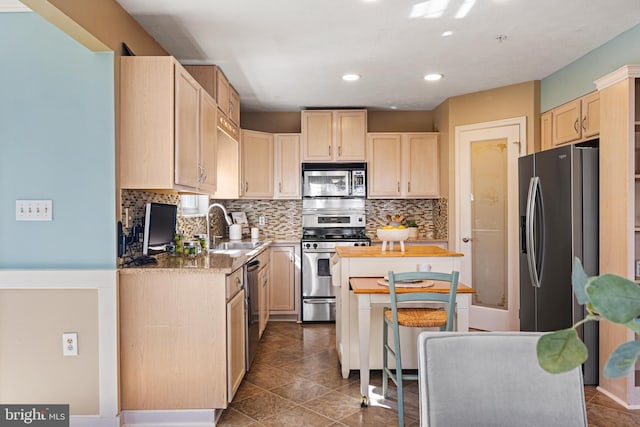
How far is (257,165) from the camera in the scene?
522 centimetres

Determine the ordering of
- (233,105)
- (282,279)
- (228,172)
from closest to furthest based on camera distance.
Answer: (233,105) → (228,172) → (282,279)

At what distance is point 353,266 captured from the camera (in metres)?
3.24

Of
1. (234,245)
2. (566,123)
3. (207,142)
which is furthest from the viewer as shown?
(234,245)

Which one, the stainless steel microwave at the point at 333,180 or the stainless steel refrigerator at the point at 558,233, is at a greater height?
the stainless steel microwave at the point at 333,180

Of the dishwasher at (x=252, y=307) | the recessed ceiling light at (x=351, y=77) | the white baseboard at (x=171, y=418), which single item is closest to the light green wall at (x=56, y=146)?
the white baseboard at (x=171, y=418)

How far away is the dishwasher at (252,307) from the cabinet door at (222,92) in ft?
4.71

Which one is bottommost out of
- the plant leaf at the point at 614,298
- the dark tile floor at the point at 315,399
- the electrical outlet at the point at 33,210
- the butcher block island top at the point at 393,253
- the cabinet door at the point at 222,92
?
the dark tile floor at the point at 315,399

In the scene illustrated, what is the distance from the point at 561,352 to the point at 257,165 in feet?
16.1

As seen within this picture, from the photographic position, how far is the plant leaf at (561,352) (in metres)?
0.46

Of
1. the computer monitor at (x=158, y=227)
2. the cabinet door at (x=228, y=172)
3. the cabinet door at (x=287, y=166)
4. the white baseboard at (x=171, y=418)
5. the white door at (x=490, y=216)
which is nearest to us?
the white baseboard at (x=171, y=418)

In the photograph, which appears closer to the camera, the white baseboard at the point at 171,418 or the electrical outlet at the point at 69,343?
the electrical outlet at the point at 69,343

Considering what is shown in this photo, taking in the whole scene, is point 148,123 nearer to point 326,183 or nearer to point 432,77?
point 432,77

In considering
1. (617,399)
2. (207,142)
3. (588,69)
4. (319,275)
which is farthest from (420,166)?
(617,399)

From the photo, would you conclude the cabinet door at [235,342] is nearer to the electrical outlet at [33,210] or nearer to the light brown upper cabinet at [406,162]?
the electrical outlet at [33,210]
